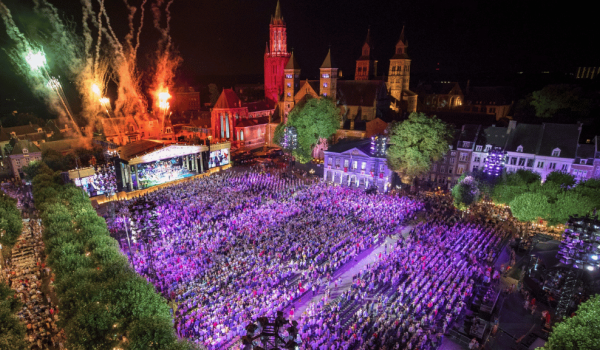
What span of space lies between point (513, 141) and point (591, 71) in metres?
55.8

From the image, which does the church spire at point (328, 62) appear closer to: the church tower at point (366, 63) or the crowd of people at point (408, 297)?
the church tower at point (366, 63)

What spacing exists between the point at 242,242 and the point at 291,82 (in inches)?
1713

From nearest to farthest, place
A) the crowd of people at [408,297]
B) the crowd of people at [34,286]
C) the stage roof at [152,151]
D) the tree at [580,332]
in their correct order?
the tree at [580,332]
the crowd of people at [408,297]
the crowd of people at [34,286]
the stage roof at [152,151]

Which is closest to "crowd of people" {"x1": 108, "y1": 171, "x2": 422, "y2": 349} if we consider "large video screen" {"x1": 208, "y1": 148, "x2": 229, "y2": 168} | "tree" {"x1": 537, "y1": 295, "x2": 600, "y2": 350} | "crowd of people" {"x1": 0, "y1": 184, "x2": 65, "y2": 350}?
"crowd of people" {"x1": 0, "y1": 184, "x2": 65, "y2": 350}

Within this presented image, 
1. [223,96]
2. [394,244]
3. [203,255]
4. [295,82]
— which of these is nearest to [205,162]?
[223,96]

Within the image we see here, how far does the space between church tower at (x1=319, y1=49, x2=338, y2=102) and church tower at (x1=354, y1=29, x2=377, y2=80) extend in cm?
1516

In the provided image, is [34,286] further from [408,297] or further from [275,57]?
[275,57]

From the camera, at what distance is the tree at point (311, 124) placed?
50094 millimetres

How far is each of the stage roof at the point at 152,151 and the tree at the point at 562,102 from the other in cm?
5378

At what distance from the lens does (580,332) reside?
13.6 metres

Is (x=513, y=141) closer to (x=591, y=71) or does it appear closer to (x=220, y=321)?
(x=220, y=321)

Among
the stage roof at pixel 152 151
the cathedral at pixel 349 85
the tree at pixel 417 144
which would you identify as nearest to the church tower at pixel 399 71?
the cathedral at pixel 349 85

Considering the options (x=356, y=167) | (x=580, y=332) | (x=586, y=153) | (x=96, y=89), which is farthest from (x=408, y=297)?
(x=96, y=89)

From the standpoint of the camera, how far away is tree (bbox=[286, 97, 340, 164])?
50094mm
